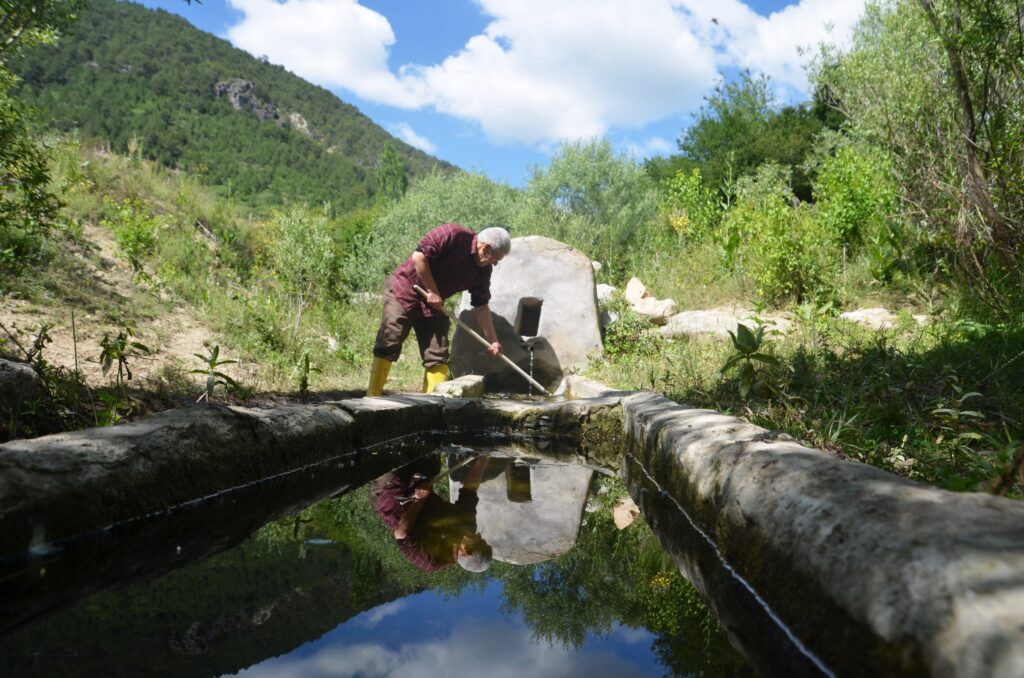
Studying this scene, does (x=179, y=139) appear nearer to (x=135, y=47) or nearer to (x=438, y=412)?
(x=135, y=47)

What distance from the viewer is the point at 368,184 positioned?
50.8 metres

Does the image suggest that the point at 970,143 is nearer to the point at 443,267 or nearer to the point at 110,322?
the point at 443,267

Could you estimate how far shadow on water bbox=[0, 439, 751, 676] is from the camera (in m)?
1.40

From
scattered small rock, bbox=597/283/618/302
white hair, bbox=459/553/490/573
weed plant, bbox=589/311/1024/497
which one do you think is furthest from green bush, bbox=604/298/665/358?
white hair, bbox=459/553/490/573

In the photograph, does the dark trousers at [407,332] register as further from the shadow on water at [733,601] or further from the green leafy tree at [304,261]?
the green leafy tree at [304,261]

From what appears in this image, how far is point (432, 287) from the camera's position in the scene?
5867 millimetres

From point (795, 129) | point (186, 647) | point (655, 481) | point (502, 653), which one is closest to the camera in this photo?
point (186, 647)

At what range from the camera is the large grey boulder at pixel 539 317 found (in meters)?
8.17

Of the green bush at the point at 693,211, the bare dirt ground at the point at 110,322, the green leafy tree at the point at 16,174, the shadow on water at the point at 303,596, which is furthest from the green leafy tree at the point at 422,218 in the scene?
the shadow on water at the point at 303,596

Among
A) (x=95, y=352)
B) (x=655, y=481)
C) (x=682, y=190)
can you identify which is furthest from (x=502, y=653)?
(x=682, y=190)

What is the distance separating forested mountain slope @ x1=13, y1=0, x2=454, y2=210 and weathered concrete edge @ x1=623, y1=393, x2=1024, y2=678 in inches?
1366

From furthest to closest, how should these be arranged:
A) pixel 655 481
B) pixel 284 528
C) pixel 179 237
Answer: pixel 179 237
pixel 655 481
pixel 284 528

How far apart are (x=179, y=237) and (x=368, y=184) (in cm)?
4208

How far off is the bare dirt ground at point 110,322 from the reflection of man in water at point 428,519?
237 cm
